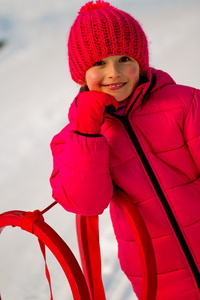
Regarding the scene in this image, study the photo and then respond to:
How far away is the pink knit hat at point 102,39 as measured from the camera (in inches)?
31.0

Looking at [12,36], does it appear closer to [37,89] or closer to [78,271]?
[37,89]

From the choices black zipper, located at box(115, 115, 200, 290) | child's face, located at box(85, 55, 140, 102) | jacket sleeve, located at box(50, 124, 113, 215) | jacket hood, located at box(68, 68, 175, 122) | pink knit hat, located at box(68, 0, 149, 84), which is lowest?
black zipper, located at box(115, 115, 200, 290)

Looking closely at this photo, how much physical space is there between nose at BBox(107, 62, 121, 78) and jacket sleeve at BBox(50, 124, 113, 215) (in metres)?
0.12

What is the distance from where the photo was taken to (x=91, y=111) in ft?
2.42

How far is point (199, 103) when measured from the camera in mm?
818

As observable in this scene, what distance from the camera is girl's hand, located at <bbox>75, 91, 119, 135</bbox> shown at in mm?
730

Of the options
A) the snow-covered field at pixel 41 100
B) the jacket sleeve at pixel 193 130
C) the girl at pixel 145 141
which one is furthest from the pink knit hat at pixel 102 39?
the snow-covered field at pixel 41 100

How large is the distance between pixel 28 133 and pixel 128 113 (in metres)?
0.93

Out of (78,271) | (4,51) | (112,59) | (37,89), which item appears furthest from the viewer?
(4,51)

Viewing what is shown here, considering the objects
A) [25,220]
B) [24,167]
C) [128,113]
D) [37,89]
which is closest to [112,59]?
[128,113]

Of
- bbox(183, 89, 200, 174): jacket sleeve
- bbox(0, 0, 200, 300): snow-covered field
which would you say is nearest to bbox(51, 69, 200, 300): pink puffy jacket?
bbox(183, 89, 200, 174): jacket sleeve

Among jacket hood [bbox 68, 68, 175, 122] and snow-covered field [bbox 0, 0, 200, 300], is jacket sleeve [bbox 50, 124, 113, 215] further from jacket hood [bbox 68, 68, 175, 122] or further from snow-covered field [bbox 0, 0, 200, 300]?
snow-covered field [bbox 0, 0, 200, 300]

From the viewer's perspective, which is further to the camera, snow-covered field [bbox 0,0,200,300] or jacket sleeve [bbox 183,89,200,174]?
snow-covered field [bbox 0,0,200,300]

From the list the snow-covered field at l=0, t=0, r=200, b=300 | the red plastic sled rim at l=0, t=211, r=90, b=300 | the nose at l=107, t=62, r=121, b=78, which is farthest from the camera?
the snow-covered field at l=0, t=0, r=200, b=300
